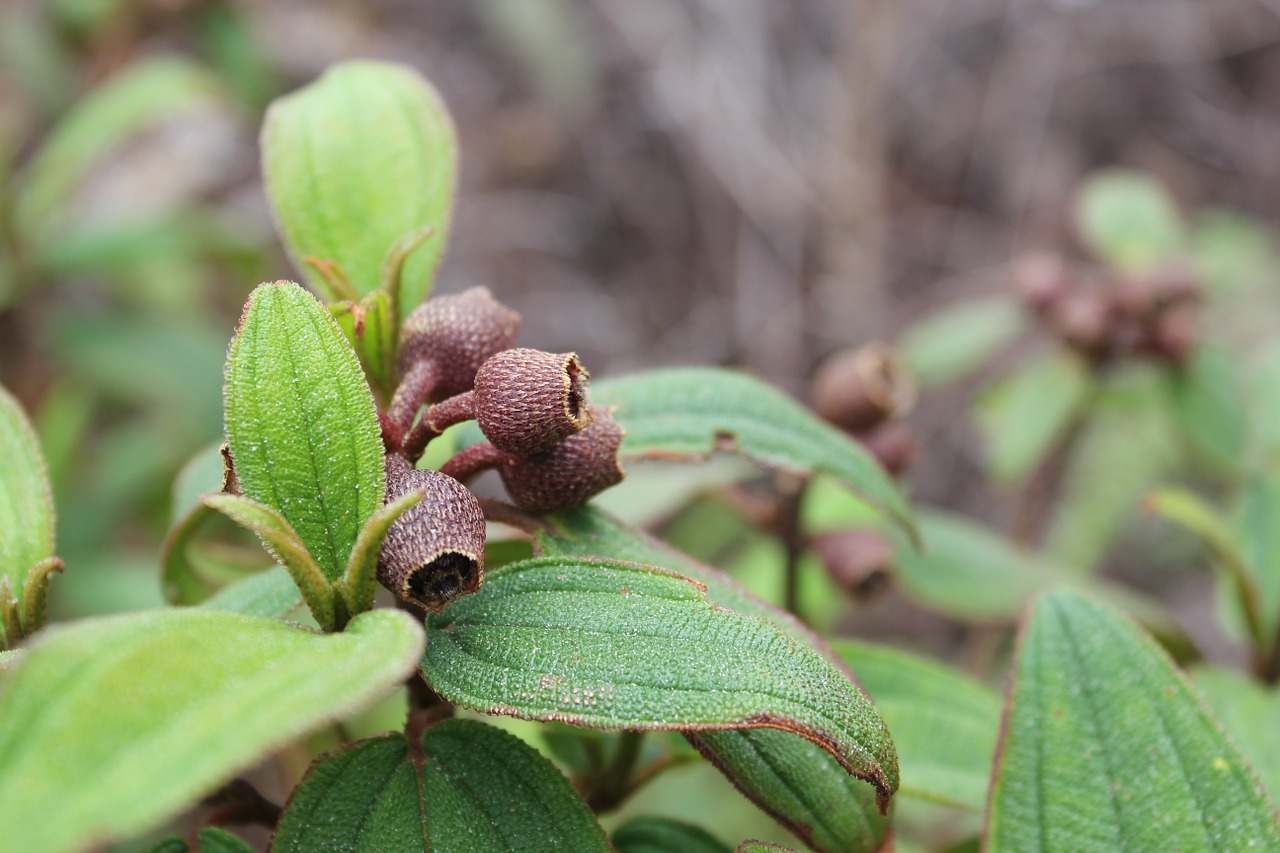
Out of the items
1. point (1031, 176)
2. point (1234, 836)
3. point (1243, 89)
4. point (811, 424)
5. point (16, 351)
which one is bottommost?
point (16, 351)

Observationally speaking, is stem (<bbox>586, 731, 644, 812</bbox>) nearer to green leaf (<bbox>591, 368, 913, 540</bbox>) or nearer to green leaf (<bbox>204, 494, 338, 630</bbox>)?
green leaf (<bbox>591, 368, 913, 540</bbox>)

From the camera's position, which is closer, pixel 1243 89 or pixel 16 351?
pixel 16 351

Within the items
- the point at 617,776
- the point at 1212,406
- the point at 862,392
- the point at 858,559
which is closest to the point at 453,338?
the point at 617,776

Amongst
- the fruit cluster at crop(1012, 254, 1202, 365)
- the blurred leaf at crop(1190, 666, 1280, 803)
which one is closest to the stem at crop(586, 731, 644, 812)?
the blurred leaf at crop(1190, 666, 1280, 803)

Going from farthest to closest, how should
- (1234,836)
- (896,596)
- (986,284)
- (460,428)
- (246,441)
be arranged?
(986,284) < (896,596) < (460,428) < (1234,836) < (246,441)

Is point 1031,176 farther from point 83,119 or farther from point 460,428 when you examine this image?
point 460,428

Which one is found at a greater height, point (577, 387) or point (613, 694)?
point (577, 387)

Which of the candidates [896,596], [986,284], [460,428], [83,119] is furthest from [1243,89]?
[460,428]

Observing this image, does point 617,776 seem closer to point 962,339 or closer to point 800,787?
point 800,787
